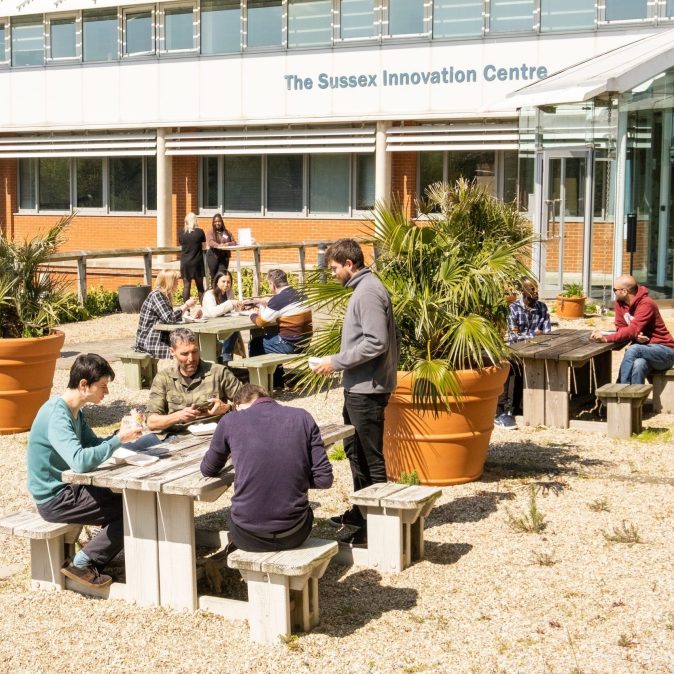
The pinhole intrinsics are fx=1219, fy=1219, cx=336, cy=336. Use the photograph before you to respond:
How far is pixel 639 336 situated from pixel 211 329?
412cm

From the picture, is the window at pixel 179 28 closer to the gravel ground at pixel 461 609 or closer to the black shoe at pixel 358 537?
the gravel ground at pixel 461 609

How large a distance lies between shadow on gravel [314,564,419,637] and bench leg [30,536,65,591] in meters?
→ 1.39

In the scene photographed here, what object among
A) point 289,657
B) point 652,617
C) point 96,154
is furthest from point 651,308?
point 96,154

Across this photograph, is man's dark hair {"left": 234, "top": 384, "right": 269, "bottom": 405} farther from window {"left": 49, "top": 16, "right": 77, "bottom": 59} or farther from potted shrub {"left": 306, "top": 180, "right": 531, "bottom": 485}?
window {"left": 49, "top": 16, "right": 77, "bottom": 59}

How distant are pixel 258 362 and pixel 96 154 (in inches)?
753

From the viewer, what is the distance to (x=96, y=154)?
96.9 ft

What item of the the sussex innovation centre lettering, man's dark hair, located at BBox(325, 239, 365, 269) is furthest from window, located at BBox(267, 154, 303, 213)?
man's dark hair, located at BBox(325, 239, 365, 269)

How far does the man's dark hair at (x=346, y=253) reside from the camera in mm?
6934

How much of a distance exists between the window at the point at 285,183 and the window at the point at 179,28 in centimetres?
321

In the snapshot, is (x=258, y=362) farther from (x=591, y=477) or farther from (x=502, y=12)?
(x=502, y=12)

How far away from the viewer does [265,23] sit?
87.8ft

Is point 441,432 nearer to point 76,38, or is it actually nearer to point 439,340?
point 439,340

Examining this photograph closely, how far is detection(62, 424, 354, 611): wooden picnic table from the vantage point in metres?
6.02

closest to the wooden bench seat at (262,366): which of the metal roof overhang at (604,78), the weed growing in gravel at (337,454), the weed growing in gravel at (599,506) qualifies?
the weed growing in gravel at (337,454)
